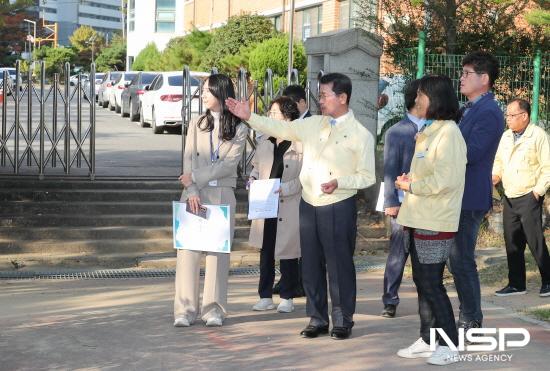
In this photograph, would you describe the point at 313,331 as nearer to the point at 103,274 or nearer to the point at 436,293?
the point at 436,293

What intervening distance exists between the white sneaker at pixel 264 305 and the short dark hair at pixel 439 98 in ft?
8.41

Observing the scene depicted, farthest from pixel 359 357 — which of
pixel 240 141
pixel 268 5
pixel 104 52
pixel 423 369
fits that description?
pixel 104 52

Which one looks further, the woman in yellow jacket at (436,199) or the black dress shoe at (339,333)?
the black dress shoe at (339,333)

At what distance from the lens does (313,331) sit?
24.9ft

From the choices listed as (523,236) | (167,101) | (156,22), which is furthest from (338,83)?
(156,22)

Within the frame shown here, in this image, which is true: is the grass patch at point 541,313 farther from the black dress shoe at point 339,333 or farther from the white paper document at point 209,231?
the white paper document at point 209,231

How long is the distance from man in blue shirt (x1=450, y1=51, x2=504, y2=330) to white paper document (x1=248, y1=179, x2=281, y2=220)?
1690 millimetres

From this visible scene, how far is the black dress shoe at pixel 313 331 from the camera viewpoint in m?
7.57

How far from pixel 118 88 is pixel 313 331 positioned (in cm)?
2841

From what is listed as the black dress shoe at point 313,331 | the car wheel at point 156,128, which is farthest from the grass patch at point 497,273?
the car wheel at point 156,128

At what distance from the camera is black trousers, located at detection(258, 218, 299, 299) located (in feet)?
28.3

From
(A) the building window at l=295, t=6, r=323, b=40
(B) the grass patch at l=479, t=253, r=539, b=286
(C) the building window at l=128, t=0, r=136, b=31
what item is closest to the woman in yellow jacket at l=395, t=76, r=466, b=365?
(B) the grass patch at l=479, t=253, r=539, b=286

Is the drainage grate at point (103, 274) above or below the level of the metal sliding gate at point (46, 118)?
below

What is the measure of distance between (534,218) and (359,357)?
3.19 metres
